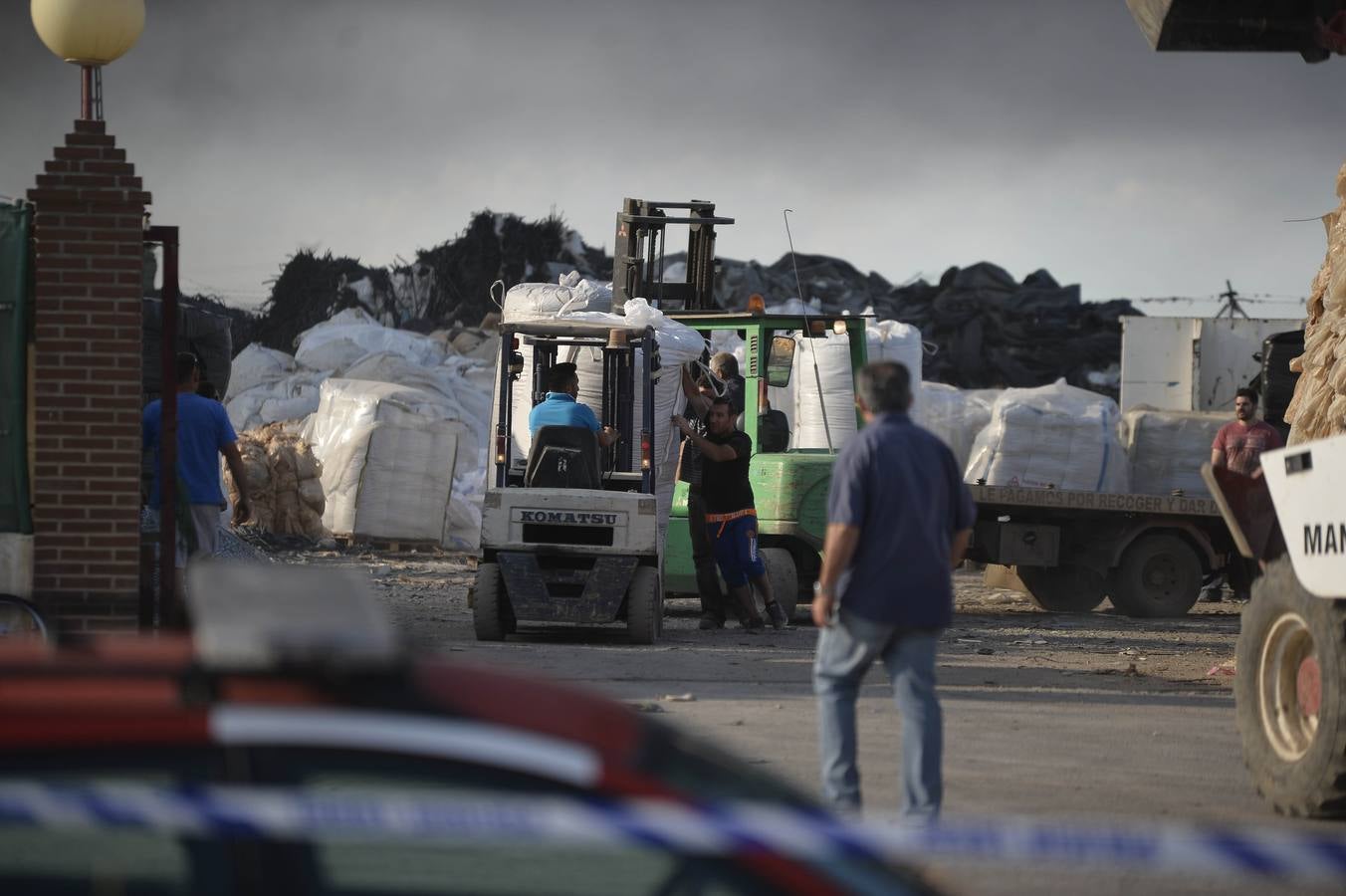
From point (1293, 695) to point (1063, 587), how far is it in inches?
421

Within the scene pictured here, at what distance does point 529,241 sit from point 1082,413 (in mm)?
15642

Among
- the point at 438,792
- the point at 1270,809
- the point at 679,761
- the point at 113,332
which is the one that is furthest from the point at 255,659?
the point at 113,332

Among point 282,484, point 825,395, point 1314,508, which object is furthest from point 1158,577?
point 1314,508

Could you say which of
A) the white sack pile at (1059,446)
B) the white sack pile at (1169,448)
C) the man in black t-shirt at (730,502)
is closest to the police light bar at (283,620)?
the man in black t-shirt at (730,502)

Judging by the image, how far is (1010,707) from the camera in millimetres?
10195

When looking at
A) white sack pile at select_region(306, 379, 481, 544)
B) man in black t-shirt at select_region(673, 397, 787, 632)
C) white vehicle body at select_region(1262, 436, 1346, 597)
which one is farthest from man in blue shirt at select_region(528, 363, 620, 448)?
white sack pile at select_region(306, 379, 481, 544)

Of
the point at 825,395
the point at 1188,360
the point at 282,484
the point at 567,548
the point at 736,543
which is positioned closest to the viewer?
the point at 567,548

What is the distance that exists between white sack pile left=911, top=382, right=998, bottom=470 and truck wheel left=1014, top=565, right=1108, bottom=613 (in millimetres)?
4976

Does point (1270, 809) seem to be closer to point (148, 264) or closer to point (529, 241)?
point (148, 264)

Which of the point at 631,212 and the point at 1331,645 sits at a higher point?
the point at 631,212

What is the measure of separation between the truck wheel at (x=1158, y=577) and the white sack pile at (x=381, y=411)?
28.6 ft

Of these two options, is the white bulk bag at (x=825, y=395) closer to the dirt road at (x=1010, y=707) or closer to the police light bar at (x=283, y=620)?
the dirt road at (x=1010, y=707)

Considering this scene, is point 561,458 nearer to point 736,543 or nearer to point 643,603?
point 643,603

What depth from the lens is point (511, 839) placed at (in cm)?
253
